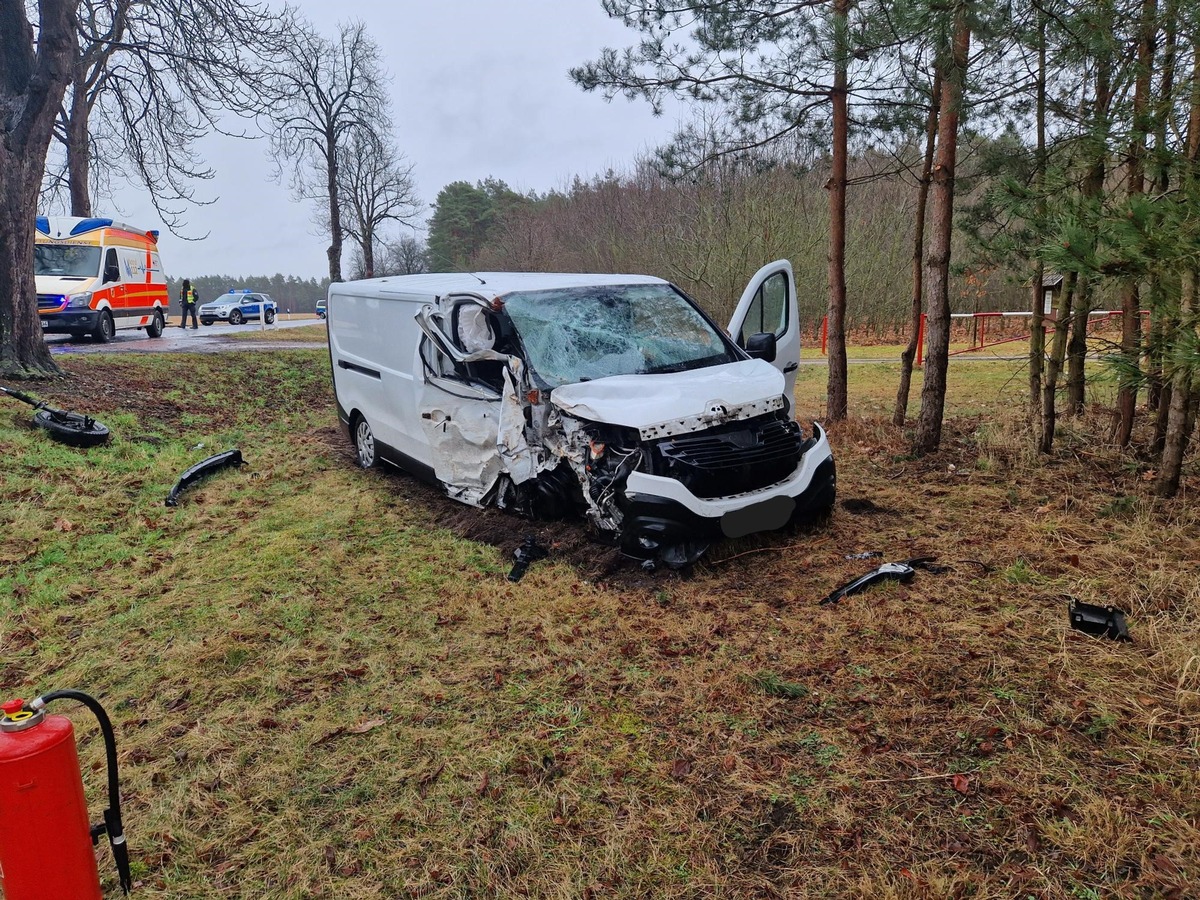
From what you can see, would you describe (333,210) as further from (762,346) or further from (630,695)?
(630,695)

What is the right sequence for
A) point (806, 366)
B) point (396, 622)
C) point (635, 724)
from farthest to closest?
point (806, 366)
point (396, 622)
point (635, 724)

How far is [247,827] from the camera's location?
2.84 metres

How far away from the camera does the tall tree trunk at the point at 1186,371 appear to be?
11.9 ft

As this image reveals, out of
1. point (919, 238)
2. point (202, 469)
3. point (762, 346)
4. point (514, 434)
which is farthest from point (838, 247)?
point (202, 469)

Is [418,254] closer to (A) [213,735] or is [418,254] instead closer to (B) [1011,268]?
(B) [1011,268]

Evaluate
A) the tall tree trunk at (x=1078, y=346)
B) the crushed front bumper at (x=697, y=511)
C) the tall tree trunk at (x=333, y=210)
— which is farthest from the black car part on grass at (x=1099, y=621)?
the tall tree trunk at (x=333, y=210)

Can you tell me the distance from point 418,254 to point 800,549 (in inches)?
1711

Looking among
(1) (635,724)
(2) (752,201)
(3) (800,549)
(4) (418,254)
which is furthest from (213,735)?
(4) (418,254)

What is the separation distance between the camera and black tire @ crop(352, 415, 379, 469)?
7945 mm

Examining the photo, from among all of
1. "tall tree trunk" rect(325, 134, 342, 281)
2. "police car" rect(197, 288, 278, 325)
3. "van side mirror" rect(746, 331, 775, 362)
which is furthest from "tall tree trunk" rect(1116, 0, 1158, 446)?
"police car" rect(197, 288, 278, 325)

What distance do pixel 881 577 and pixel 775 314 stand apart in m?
2.96

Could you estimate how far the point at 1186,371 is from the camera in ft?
11.8

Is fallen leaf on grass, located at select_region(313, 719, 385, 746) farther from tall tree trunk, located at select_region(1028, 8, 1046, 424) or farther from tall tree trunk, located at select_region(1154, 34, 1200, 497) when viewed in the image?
tall tree trunk, located at select_region(1028, 8, 1046, 424)

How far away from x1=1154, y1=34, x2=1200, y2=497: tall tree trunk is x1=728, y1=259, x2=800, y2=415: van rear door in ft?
8.68
